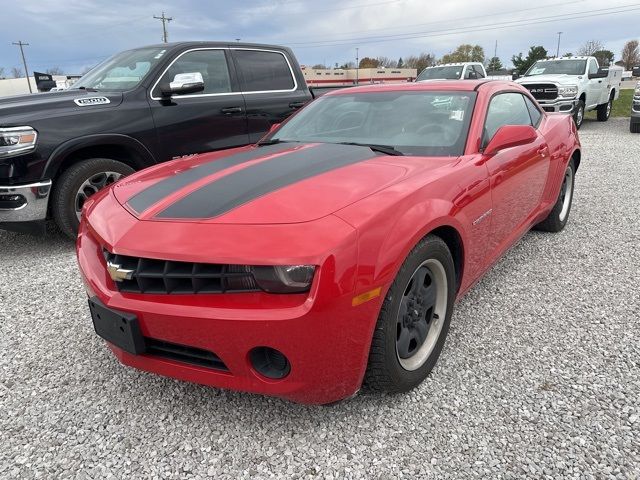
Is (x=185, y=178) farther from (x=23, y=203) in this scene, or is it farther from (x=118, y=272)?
(x=23, y=203)

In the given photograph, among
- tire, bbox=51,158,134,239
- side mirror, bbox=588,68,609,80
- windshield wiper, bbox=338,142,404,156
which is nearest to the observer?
windshield wiper, bbox=338,142,404,156

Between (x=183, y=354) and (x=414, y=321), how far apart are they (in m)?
1.08

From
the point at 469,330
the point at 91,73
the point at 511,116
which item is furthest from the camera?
the point at 91,73

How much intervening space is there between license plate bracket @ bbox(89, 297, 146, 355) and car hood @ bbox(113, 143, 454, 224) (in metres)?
0.43

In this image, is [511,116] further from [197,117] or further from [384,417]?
[197,117]

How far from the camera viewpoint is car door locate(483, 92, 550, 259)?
2977mm

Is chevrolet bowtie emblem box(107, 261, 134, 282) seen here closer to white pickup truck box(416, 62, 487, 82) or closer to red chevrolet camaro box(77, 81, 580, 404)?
red chevrolet camaro box(77, 81, 580, 404)

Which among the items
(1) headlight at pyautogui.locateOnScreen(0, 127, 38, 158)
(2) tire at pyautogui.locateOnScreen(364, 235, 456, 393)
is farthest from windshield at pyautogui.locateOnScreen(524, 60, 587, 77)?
(1) headlight at pyautogui.locateOnScreen(0, 127, 38, 158)

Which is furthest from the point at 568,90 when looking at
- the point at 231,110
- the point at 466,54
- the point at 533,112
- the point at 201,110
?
the point at 466,54

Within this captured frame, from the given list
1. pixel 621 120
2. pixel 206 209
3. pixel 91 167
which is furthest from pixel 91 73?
pixel 621 120

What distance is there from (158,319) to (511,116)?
9.90 ft

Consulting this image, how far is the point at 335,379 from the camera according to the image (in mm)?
1912

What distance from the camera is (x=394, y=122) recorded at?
10.3 ft

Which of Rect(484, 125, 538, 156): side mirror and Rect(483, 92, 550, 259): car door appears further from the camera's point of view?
Rect(483, 92, 550, 259): car door
